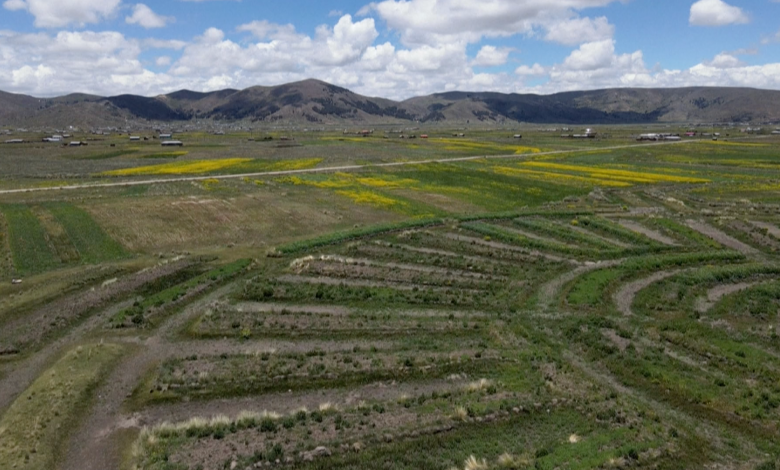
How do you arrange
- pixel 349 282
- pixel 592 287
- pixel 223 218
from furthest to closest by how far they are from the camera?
pixel 223 218, pixel 349 282, pixel 592 287

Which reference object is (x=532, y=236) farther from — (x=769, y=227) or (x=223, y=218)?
(x=223, y=218)

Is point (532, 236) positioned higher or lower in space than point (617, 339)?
higher

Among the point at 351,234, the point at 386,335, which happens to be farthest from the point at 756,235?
the point at 386,335

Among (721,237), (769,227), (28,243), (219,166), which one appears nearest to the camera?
(28,243)

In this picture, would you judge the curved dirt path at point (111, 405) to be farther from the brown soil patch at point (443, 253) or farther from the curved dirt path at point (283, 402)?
the brown soil patch at point (443, 253)

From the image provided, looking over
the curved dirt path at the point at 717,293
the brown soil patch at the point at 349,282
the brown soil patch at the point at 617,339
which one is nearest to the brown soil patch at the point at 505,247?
the curved dirt path at the point at 717,293

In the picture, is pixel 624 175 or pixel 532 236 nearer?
pixel 532 236
